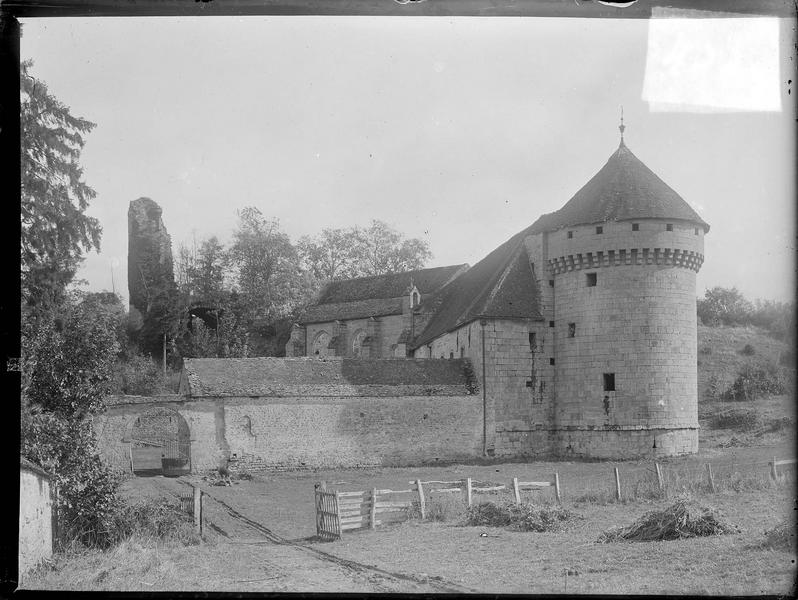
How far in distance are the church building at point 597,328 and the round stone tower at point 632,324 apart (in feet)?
0.13

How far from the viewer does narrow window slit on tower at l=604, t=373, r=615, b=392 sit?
32094mm

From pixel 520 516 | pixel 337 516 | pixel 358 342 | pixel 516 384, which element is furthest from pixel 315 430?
pixel 358 342

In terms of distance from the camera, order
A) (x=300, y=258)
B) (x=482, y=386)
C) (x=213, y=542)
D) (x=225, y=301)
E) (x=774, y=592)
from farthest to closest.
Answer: (x=300, y=258), (x=225, y=301), (x=482, y=386), (x=213, y=542), (x=774, y=592)

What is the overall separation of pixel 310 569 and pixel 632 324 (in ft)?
69.2

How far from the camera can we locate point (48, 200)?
58.0 ft

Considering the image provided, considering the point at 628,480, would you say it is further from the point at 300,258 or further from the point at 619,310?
the point at 300,258

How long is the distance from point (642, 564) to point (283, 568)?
5.88 meters

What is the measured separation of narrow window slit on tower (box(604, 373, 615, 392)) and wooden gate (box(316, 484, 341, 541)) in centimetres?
1690

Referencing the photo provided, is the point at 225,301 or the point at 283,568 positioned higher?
the point at 225,301

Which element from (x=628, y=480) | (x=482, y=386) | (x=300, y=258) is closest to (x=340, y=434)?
(x=482, y=386)

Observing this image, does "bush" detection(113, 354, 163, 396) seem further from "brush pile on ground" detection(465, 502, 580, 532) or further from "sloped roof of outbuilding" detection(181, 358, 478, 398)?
"brush pile on ground" detection(465, 502, 580, 532)

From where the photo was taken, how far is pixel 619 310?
32.0m

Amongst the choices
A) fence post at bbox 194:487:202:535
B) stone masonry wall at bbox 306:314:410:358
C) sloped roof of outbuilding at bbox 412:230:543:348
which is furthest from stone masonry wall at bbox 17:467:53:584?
stone masonry wall at bbox 306:314:410:358

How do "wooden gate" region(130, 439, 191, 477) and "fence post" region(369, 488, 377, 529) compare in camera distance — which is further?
"wooden gate" region(130, 439, 191, 477)
